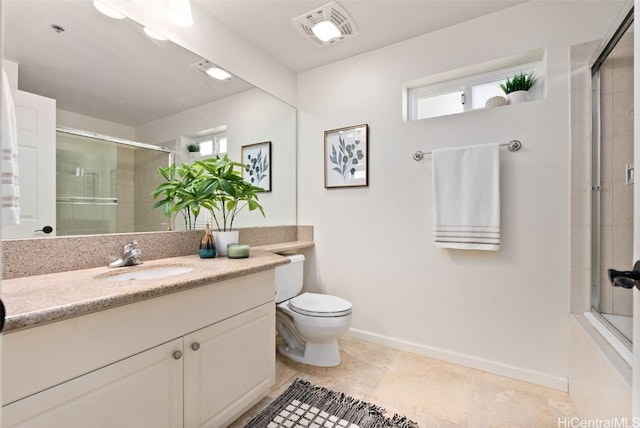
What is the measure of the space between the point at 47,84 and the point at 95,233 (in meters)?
0.65

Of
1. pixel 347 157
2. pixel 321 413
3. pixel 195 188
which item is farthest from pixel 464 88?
pixel 321 413

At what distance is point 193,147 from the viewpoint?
71.8 inches

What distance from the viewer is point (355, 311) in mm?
2342

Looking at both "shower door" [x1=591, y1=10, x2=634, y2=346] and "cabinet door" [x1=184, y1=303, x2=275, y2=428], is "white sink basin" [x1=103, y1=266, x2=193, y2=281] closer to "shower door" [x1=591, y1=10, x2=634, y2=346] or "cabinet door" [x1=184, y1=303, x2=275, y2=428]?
"cabinet door" [x1=184, y1=303, x2=275, y2=428]

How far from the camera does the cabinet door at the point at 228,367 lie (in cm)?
118

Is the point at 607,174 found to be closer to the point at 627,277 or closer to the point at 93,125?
the point at 627,277

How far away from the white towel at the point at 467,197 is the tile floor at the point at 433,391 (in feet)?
2.60

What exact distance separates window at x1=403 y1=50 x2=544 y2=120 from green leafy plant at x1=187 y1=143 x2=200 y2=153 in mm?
1468

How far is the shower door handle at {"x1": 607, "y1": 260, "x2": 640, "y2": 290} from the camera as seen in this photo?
723 mm

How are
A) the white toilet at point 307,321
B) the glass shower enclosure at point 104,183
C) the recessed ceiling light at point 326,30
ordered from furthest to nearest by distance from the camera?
the recessed ceiling light at point 326,30 → the white toilet at point 307,321 → the glass shower enclosure at point 104,183

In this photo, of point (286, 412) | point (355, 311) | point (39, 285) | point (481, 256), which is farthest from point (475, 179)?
point (39, 285)

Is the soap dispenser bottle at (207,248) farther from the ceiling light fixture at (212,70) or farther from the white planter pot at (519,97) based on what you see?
the white planter pot at (519,97)

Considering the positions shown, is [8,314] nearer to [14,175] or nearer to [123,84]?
[14,175]

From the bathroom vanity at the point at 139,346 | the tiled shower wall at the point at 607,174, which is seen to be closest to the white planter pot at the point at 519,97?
the tiled shower wall at the point at 607,174
